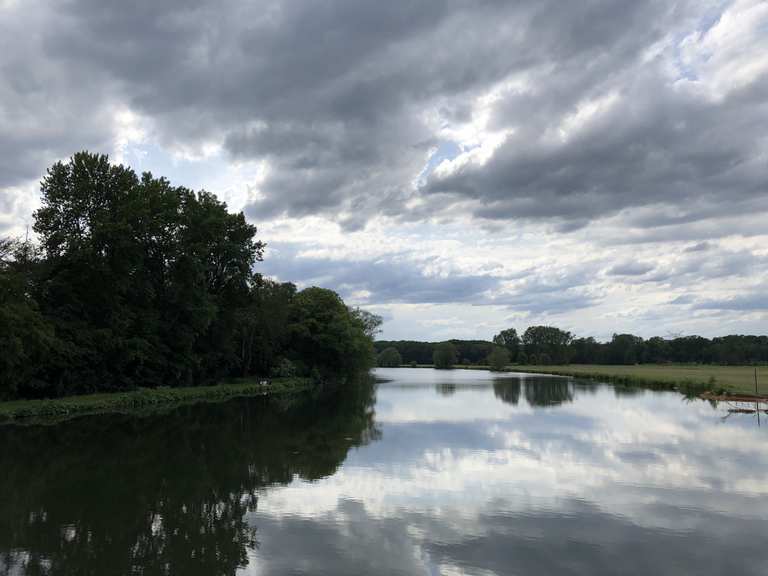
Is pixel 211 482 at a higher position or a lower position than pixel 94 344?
lower

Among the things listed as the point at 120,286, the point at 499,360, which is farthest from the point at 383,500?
the point at 499,360

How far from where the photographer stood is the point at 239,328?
187 ft

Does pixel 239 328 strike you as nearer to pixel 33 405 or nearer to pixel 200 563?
pixel 33 405

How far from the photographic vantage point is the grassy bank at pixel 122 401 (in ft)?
95.2

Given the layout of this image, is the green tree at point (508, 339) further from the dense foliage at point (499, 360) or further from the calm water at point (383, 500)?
the calm water at point (383, 500)

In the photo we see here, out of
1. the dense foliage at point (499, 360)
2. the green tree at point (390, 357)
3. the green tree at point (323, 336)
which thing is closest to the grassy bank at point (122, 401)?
the green tree at point (323, 336)

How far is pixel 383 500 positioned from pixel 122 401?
91.0ft

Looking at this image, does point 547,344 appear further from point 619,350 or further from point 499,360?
point 499,360

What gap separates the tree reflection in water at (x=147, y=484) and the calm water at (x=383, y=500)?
57 mm

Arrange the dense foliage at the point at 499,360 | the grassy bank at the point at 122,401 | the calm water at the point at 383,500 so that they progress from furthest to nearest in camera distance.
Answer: the dense foliage at the point at 499,360 → the grassy bank at the point at 122,401 → the calm water at the point at 383,500

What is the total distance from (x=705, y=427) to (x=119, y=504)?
80.7 ft

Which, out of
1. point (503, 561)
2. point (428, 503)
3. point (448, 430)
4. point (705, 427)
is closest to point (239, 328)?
point (448, 430)

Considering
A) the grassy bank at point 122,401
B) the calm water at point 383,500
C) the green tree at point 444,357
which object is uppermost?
the green tree at point 444,357

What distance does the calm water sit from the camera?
921 centimetres
